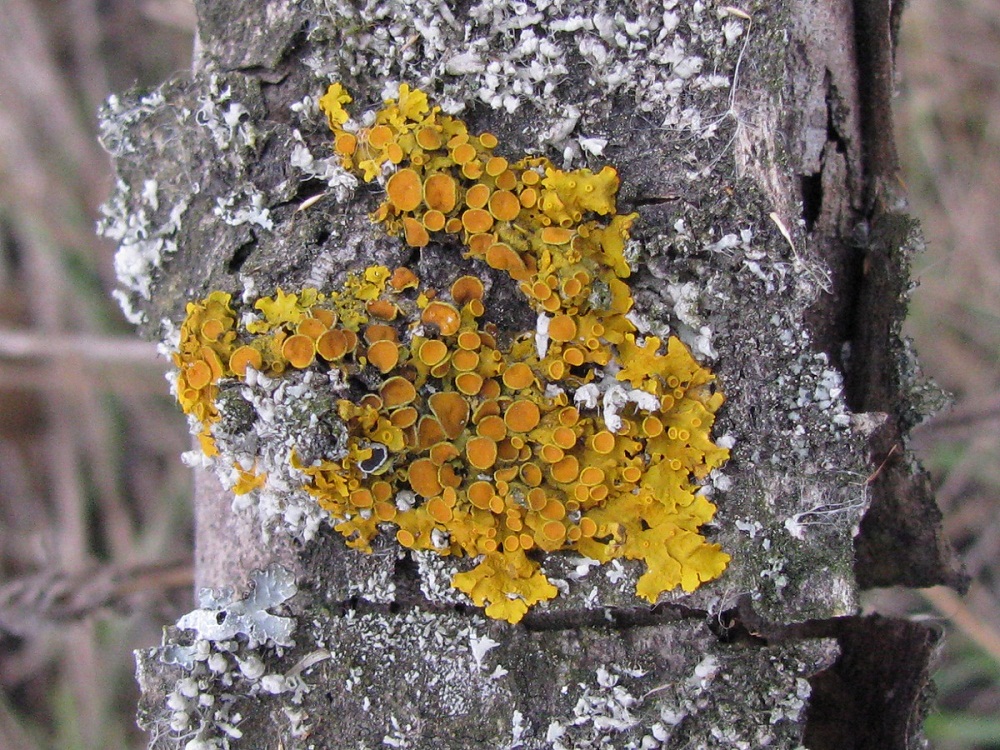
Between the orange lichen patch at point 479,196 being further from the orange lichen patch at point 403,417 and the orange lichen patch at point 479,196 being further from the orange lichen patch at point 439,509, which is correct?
the orange lichen patch at point 439,509

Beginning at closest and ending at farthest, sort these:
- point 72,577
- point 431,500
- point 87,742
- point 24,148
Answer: point 431,500
point 72,577
point 87,742
point 24,148

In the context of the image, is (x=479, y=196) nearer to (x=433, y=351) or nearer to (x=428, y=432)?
(x=433, y=351)

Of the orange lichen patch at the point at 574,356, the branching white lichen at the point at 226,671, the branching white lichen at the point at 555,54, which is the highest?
the branching white lichen at the point at 555,54

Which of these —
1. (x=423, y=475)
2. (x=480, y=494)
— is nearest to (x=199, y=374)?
(x=423, y=475)

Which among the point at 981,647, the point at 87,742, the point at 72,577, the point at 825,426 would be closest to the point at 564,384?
the point at 825,426

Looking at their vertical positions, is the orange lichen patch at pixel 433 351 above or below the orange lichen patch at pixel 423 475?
above

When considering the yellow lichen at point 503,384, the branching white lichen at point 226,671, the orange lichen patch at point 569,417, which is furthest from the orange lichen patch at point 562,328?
the branching white lichen at point 226,671

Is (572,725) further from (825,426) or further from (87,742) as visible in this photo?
(87,742)
